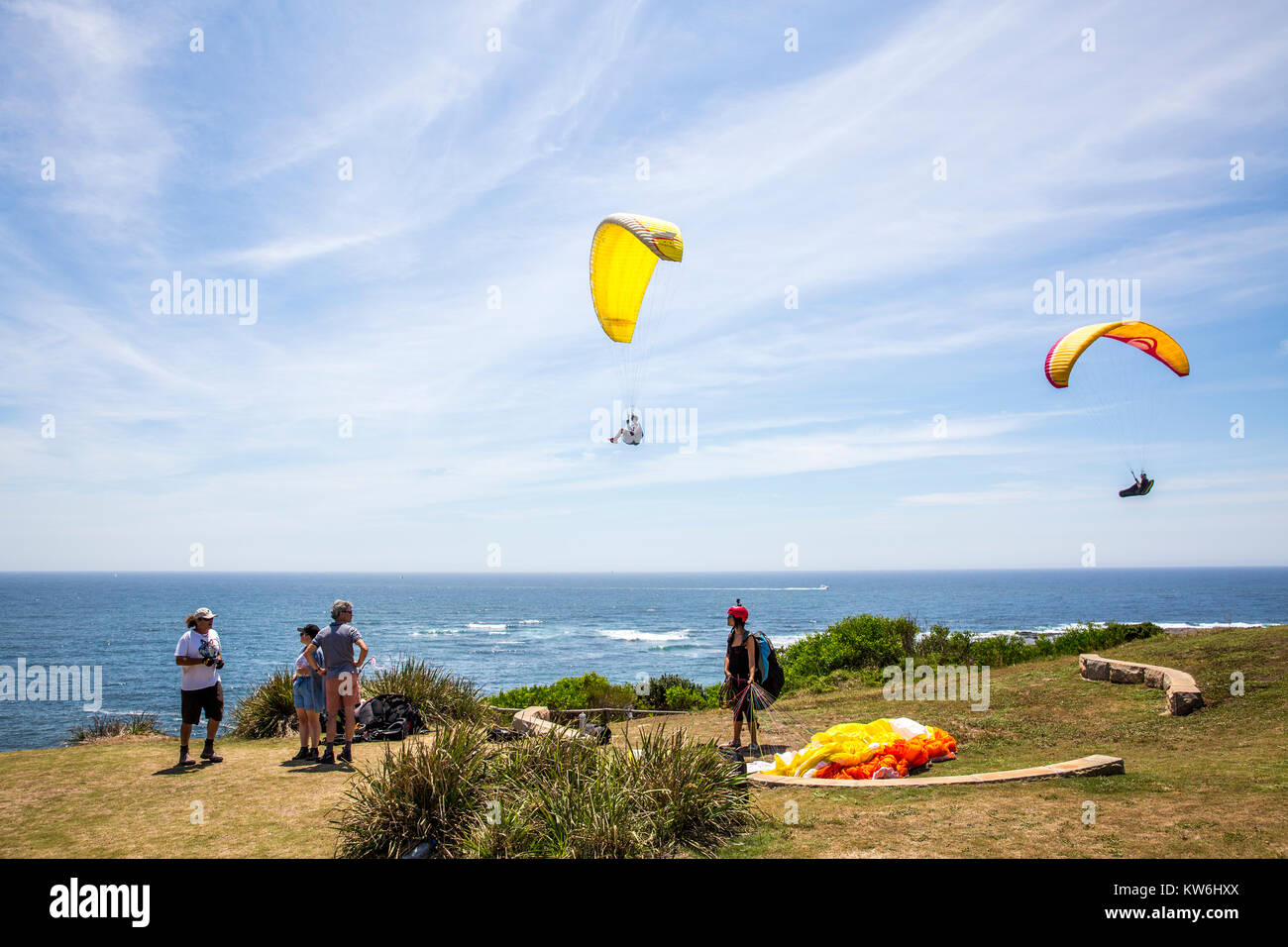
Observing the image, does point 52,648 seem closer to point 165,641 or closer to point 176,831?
point 165,641

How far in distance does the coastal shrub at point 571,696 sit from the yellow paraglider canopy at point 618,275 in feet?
28.0

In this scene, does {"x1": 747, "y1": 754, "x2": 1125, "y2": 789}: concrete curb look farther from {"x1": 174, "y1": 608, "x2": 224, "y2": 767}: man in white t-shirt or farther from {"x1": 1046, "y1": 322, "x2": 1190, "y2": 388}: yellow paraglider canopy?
{"x1": 1046, "y1": 322, "x2": 1190, "y2": 388}: yellow paraglider canopy

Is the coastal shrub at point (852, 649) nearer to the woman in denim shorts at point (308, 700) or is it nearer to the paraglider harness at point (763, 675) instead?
the paraglider harness at point (763, 675)

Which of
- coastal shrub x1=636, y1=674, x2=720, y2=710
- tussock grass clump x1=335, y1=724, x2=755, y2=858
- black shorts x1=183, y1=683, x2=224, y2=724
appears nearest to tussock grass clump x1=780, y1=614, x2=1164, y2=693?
coastal shrub x1=636, y1=674, x2=720, y2=710

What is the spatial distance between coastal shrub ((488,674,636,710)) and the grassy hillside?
5.30 meters

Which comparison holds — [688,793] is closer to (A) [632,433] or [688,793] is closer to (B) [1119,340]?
(A) [632,433]

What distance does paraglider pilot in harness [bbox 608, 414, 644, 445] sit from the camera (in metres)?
14.1

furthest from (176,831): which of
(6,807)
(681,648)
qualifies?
(681,648)

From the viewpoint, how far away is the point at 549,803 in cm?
641

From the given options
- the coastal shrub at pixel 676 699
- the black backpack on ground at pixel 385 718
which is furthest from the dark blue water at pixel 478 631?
the black backpack on ground at pixel 385 718

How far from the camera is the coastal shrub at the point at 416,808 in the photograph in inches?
248
